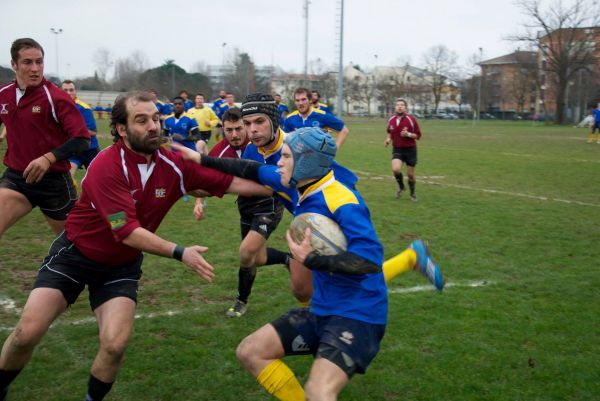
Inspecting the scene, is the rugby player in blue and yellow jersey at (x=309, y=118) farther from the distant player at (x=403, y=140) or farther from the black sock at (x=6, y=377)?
the black sock at (x=6, y=377)

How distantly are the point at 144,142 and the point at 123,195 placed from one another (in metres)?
0.41

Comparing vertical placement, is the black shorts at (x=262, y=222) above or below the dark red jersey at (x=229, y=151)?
below

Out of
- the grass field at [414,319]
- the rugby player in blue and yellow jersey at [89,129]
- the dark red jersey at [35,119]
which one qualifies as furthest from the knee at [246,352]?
the rugby player in blue and yellow jersey at [89,129]

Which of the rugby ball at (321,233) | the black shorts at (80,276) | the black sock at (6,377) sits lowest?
the black sock at (6,377)

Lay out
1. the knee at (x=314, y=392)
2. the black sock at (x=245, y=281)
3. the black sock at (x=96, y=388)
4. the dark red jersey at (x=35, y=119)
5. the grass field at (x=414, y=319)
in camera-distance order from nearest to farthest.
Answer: the knee at (x=314, y=392) → the black sock at (x=96, y=388) → the grass field at (x=414, y=319) → the dark red jersey at (x=35, y=119) → the black sock at (x=245, y=281)

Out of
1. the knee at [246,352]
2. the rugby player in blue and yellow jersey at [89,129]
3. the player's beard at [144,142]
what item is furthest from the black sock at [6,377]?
the rugby player in blue and yellow jersey at [89,129]

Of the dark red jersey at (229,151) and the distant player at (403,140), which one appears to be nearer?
the dark red jersey at (229,151)

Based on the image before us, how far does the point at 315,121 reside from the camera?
11.1 meters

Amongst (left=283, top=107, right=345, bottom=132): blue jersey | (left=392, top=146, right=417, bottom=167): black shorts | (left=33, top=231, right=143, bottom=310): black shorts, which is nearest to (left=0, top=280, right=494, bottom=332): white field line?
(left=33, top=231, right=143, bottom=310): black shorts

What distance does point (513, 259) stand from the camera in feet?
27.2

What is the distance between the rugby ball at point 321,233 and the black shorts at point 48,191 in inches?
143

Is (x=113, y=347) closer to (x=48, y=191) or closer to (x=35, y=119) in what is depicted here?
(x=48, y=191)

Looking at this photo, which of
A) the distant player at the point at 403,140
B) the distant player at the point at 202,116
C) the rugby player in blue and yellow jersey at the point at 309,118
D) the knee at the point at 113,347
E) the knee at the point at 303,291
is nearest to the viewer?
the knee at the point at 113,347

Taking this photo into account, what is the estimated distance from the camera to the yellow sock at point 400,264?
4.42 m
